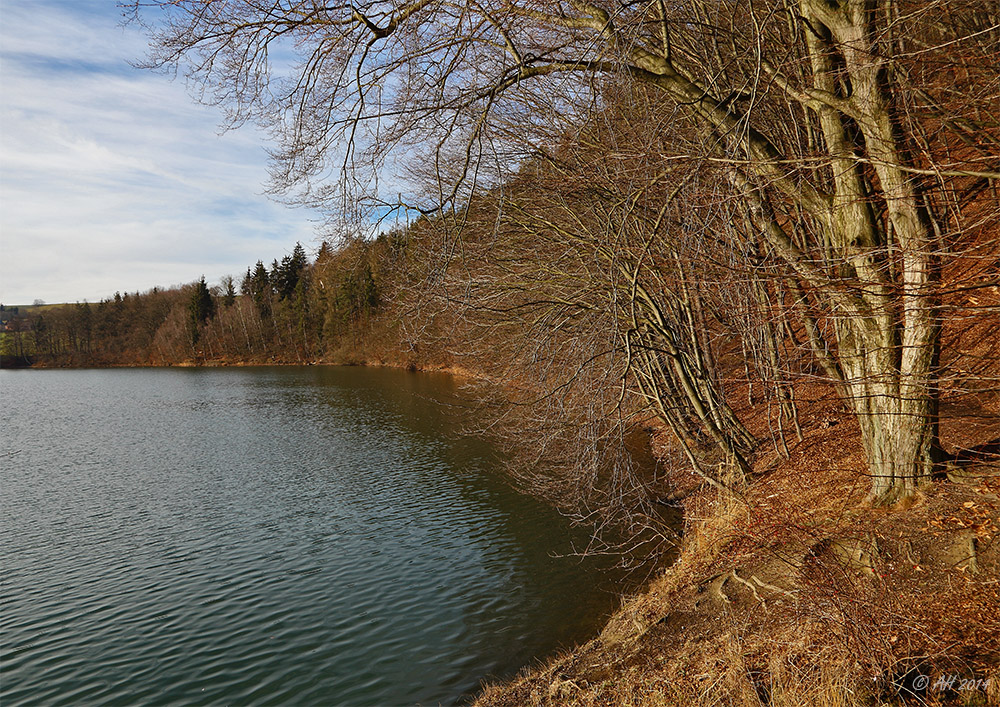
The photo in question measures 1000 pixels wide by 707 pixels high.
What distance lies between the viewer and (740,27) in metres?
8.49

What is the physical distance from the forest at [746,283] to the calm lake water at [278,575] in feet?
5.09

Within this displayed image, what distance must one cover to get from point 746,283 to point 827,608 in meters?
3.37

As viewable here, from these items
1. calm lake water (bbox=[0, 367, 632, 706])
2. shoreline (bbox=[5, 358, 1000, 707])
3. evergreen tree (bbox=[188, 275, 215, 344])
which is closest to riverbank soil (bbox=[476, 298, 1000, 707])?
shoreline (bbox=[5, 358, 1000, 707])

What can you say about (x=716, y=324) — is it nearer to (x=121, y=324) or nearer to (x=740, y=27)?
(x=740, y=27)

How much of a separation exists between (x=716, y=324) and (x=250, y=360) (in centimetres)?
6409

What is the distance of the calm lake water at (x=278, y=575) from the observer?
7543 millimetres

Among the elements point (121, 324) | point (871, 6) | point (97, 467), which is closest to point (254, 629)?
point (871, 6)

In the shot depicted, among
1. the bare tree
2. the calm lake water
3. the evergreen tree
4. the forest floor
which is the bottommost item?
the calm lake water

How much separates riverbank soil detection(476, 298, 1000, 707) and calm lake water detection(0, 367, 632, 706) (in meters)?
1.55

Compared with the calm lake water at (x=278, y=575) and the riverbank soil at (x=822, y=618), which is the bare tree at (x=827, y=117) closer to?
the riverbank soil at (x=822, y=618)

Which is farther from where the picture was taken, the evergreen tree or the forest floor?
the evergreen tree

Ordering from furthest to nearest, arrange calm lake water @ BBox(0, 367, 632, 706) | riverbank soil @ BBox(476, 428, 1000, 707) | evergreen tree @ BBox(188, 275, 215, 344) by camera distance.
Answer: evergreen tree @ BBox(188, 275, 215, 344)
calm lake water @ BBox(0, 367, 632, 706)
riverbank soil @ BBox(476, 428, 1000, 707)

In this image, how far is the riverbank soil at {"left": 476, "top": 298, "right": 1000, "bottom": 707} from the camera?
4.43 metres

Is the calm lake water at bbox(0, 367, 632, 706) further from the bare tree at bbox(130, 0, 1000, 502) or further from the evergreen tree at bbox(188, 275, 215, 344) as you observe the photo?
the evergreen tree at bbox(188, 275, 215, 344)
